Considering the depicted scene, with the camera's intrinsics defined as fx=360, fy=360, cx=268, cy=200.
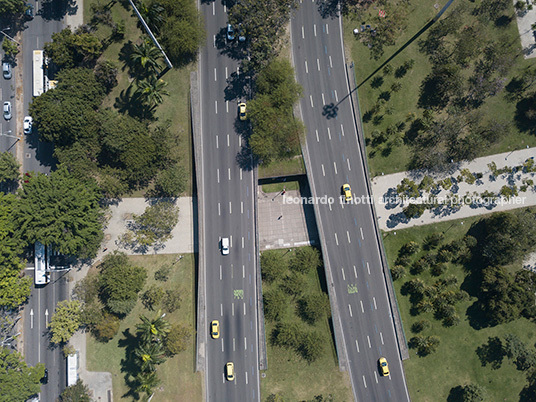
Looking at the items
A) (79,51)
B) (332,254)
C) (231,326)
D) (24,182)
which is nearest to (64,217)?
(24,182)

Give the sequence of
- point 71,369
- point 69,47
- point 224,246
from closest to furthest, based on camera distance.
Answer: point 69,47, point 71,369, point 224,246

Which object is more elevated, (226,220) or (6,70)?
(6,70)

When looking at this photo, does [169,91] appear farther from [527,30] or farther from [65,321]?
[527,30]

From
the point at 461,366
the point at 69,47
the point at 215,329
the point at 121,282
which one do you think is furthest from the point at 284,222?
the point at 69,47

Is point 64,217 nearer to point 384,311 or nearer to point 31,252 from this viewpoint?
point 31,252

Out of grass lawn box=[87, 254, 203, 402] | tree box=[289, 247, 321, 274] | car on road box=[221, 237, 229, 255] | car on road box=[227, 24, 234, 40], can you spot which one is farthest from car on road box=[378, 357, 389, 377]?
car on road box=[227, 24, 234, 40]

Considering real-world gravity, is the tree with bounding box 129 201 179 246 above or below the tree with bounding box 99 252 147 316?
above

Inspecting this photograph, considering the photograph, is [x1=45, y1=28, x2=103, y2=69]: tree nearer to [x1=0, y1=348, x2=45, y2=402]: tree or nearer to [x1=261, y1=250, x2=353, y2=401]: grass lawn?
[x1=0, y1=348, x2=45, y2=402]: tree
